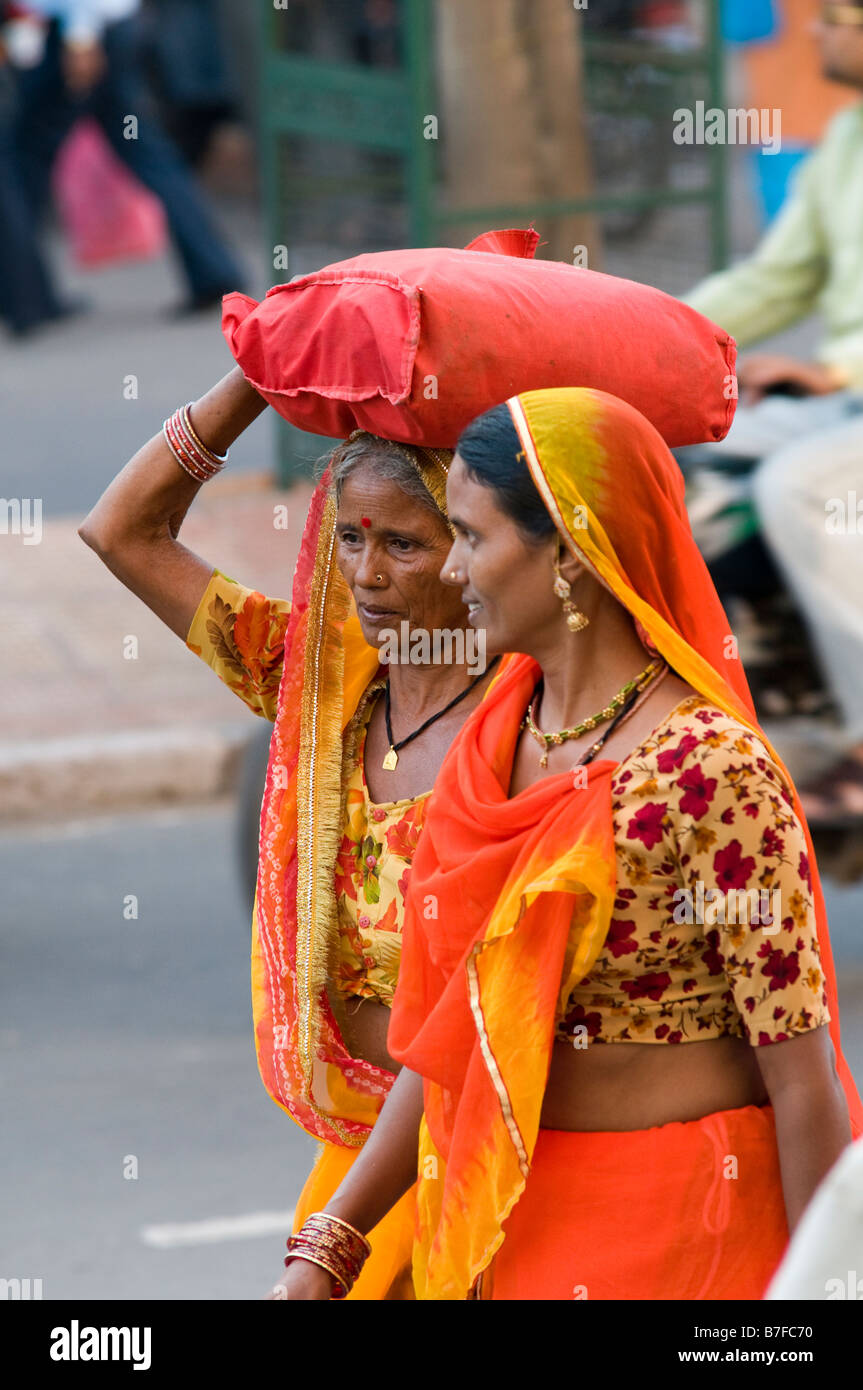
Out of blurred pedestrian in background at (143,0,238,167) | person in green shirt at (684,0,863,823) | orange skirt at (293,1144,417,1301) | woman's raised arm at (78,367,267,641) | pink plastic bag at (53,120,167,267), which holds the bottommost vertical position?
orange skirt at (293,1144,417,1301)

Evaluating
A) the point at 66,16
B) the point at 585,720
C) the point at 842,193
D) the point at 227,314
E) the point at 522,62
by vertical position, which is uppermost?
the point at 66,16

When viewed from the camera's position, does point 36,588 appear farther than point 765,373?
Yes

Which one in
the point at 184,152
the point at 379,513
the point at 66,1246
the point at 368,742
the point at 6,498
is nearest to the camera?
the point at 379,513

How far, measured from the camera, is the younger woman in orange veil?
1997mm

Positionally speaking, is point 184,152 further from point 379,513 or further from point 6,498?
point 379,513

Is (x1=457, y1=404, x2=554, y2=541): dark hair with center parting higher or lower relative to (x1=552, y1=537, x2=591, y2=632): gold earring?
higher

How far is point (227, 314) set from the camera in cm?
246

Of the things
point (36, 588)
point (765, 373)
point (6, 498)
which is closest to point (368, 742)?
point (765, 373)

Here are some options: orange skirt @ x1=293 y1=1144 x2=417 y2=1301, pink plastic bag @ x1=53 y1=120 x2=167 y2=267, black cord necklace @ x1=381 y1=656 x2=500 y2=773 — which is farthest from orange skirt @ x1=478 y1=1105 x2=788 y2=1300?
pink plastic bag @ x1=53 y1=120 x2=167 y2=267

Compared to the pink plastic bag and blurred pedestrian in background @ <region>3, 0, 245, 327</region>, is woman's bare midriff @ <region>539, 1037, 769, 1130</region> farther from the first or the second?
the pink plastic bag

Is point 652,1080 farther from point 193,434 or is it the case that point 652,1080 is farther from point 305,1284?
point 193,434

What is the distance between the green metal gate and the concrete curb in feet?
7.89

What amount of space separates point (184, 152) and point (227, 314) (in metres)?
13.9

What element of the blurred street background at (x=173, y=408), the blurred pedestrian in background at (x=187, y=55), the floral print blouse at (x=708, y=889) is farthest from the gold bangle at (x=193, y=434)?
the blurred pedestrian in background at (x=187, y=55)
